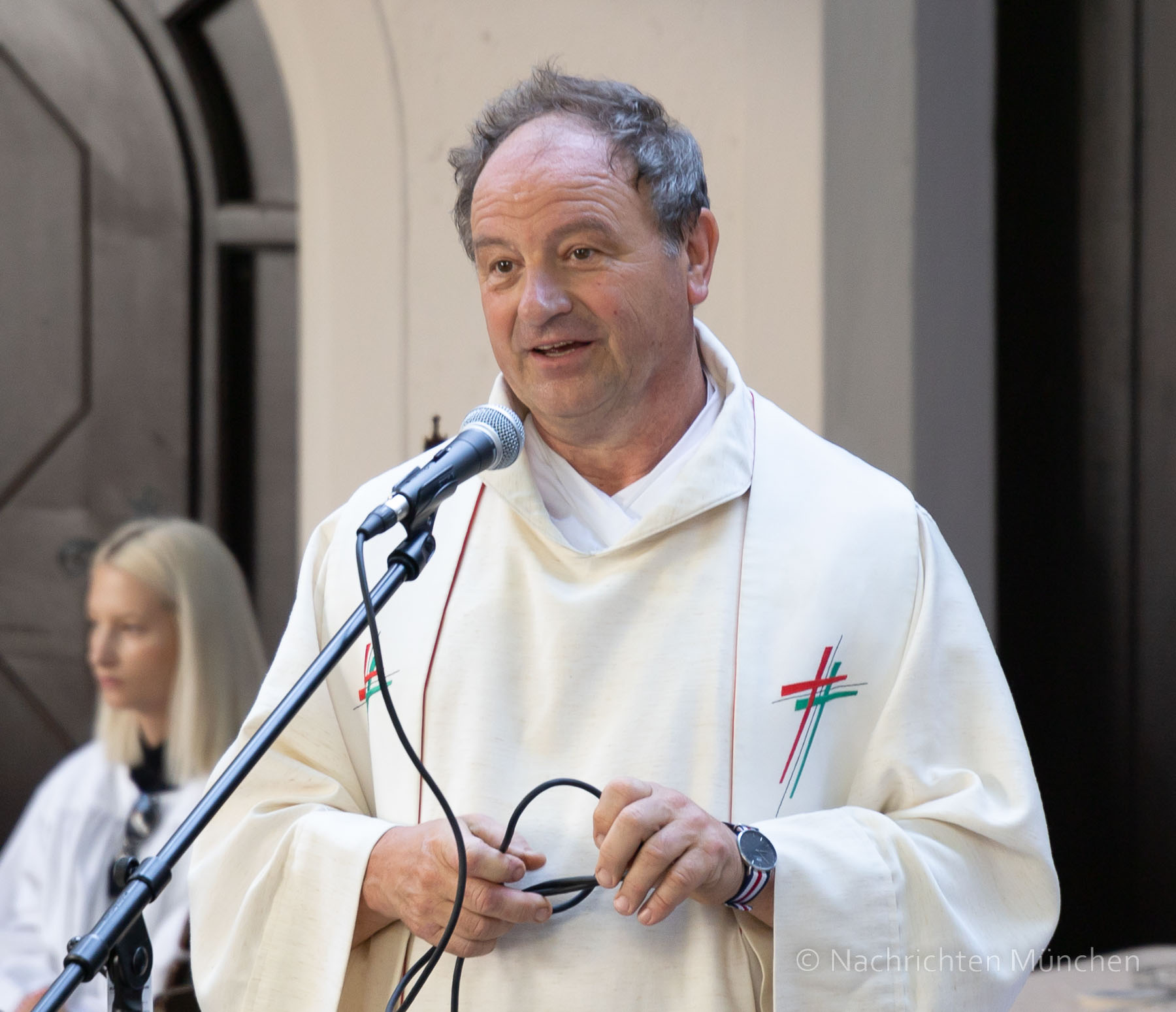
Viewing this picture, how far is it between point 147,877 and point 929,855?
1.03 m

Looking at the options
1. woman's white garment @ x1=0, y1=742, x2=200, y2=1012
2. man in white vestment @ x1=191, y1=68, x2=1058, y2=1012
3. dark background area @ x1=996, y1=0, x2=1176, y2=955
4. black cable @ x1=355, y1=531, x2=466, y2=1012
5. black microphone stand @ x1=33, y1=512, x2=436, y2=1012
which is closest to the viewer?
black microphone stand @ x1=33, y1=512, x2=436, y2=1012

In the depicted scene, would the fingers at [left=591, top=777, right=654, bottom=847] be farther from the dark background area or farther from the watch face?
the dark background area

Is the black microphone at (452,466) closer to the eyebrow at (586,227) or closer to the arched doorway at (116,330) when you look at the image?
the eyebrow at (586,227)

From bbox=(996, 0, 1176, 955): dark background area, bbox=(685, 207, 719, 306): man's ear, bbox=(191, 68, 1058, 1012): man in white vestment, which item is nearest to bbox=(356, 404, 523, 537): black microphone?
bbox=(191, 68, 1058, 1012): man in white vestment

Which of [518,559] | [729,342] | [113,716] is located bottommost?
[113,716]

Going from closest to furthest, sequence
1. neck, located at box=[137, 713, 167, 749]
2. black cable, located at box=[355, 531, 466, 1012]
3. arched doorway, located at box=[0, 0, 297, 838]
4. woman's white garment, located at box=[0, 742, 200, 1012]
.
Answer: black cable, located at box=[355, 531, 466, 1012]
woman's white garment, located at box=[0, 742, 200, 1012]
neck, located at box=[137, 713, 167, 749]
arched doorway, located at box=[0, 0, 297, 838]

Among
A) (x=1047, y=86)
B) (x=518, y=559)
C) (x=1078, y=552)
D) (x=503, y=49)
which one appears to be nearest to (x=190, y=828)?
(x=518, y=559)

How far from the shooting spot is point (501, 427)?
1.68m

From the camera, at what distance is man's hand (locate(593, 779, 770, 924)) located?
168 centimetres

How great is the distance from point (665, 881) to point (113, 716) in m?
2.61

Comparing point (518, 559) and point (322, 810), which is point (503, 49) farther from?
point (322, 810)

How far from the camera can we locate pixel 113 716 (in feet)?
12.8

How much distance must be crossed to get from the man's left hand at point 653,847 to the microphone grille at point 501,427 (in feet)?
1.34

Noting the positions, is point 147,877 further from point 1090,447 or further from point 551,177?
point 1090,447
